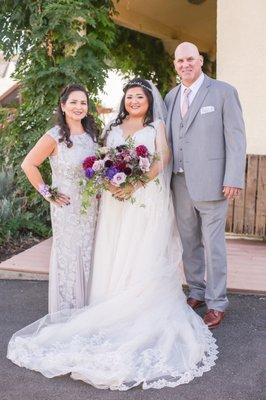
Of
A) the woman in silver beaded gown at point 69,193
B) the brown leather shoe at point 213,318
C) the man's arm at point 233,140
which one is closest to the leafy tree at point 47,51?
the woman in silver beaded gown at point 69,193

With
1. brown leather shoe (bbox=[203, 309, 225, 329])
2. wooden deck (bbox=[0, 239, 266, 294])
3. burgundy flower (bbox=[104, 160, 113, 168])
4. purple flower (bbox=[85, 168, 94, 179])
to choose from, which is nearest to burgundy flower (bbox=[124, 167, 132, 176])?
burgundy flower (bbox=[104, 160, 113, 168])

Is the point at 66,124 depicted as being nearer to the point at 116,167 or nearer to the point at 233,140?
the point at 116,167

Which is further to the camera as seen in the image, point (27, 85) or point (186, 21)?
point (186, 21)

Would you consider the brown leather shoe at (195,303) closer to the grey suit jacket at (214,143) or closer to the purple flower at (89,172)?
the grey suit jacket at (214,143)

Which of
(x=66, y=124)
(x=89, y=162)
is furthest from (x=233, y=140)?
(x=66, y=124)

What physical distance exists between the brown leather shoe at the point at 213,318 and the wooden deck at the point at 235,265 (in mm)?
713

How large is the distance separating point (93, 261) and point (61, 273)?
26cm

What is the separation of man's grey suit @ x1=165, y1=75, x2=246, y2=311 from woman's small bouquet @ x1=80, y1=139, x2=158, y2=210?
386 mm

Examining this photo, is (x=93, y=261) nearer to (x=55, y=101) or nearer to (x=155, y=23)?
(x=55, y=101)

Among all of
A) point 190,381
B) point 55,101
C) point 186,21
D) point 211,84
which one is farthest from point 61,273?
point 186,21

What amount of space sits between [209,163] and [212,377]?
1486 millimetres

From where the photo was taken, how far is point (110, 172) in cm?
349

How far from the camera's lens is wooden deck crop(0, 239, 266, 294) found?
4.73 metres

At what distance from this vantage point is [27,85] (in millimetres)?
6422
